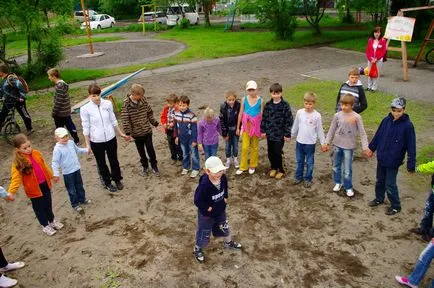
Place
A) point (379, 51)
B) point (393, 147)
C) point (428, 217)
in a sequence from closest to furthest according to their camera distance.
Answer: point (428, 217) < point (393, 147) < point (379, 51)

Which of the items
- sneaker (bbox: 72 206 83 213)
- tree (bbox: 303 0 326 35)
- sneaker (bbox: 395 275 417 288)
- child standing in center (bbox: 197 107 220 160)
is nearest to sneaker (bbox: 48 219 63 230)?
sneaker (bbox: 72 206 83 213)

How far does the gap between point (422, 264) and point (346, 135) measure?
91.8 inches

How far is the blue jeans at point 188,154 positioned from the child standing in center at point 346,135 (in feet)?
8.19

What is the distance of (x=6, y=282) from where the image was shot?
462 centimetres

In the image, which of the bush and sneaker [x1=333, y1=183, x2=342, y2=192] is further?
the bush

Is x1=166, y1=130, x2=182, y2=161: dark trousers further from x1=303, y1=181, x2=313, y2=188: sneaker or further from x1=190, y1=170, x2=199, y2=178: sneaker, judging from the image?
x1=303, y1=181, x2=313, y2=188: sneaker

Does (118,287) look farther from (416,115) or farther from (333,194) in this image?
(416,115)

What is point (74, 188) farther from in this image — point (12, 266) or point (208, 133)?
point (208, 133)

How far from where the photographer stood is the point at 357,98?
22.1 ft

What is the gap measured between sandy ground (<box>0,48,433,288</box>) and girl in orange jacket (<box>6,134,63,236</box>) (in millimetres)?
276

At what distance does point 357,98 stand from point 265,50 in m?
14.9

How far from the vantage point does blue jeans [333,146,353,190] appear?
5.99m

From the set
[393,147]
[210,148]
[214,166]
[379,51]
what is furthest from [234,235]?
[379,51]

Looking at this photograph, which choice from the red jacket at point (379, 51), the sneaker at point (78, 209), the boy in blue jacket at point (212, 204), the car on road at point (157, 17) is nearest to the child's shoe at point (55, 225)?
the sneaker at point (78, 209)
